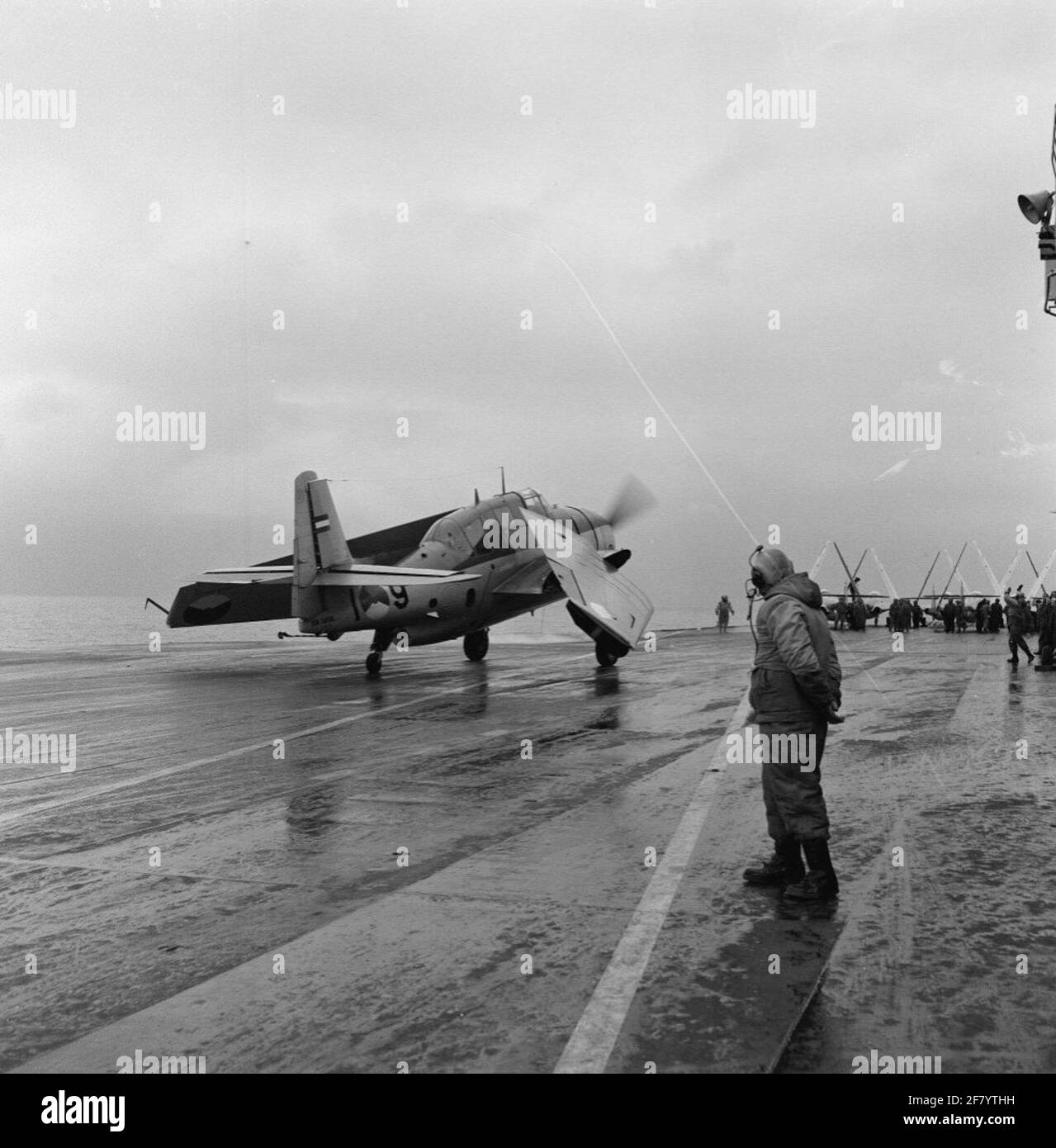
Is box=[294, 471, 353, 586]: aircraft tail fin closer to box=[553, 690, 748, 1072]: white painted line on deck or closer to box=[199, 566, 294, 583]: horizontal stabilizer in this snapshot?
box=[199, 566, 294, 583]: horizontal stabilizer

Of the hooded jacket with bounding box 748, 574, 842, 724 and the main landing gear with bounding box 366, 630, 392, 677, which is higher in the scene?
the hooded jacket with bounding box 748, 574, 842, 724

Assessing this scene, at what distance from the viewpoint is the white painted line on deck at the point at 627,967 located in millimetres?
3861

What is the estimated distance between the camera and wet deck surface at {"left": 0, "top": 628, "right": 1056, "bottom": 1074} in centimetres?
406

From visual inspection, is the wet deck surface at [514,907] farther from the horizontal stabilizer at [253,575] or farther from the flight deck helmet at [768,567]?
the horizontal stabilizer at [253,575]

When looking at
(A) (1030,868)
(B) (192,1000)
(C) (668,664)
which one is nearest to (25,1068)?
(B) (192,1000)

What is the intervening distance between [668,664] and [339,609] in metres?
9.93

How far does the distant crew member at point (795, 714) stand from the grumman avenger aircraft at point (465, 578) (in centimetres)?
1524

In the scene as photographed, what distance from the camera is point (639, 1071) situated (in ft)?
12.2

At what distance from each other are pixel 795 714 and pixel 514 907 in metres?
2.15

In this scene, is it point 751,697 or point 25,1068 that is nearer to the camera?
point 25,1068

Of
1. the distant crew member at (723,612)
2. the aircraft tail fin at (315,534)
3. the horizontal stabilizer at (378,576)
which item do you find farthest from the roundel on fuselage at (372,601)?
the distant crew member at (723,612)
